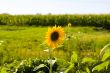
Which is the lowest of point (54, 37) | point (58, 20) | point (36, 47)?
point (58, 20)

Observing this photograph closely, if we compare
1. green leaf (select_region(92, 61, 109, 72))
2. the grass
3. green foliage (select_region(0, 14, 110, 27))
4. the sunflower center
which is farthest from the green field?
green foliage (select_region(0, 14, 110, 27))

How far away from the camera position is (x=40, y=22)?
3138 cm

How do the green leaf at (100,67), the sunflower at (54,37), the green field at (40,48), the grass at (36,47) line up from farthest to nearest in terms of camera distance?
the grass at (36,47) → the green field at (40,48) → the sunflower at (54,37) → the green leaf at (100,67)

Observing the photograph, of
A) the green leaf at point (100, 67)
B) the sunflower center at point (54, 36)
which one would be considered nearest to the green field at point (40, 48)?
the sunflower center at point (54, 36)

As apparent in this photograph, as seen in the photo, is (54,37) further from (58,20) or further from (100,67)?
(58,20)

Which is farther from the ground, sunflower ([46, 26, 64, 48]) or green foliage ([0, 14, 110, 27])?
sunflower ([46, 26, 64, 48])

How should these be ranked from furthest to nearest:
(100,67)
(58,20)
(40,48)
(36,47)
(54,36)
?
(58,20) → (36,47) → (40,48) → (54,36) → (100,67)

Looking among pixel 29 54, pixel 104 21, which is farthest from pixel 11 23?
pixel 29 54

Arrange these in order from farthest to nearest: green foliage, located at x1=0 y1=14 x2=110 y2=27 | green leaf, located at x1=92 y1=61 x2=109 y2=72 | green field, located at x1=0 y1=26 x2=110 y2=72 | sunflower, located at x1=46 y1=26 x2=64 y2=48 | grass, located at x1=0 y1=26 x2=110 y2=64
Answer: green foliage, located at x1=0 y1=14 x2=110 y2=27
grass, located at x1=0 y1=26 x2=110 y2=64
green field, located at x1=0 y1=26 x2=110 y2=72
sunflower, located at x1=46 y1=26 x2=64 y2=48
green leaf, located at x1=92 y1=61 x2=109 y2=72

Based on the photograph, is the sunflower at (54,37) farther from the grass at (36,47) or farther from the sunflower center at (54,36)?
the grass at (36,47)

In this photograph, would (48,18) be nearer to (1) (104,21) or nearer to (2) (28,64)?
(1) (104,21)

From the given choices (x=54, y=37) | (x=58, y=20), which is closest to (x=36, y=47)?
(x=54, y=37)

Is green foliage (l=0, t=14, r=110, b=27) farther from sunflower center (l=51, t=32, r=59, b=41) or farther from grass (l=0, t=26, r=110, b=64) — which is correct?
sunflower center (l=51, t=32, r=59, b=41)

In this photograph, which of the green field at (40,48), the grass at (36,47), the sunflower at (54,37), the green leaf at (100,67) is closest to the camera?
the green leaf at (100,67)
